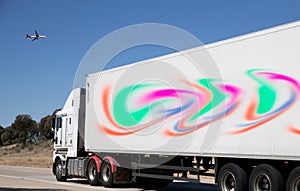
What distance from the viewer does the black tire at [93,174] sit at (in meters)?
17.7

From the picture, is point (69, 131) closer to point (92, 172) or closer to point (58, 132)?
point (58, 132)

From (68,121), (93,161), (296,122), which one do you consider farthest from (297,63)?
(68,121)

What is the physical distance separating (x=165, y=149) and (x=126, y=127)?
7.33 feet

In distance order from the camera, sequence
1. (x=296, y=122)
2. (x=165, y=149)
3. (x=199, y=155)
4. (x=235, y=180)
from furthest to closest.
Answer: (x=165, y=149), (x=199, y=155), (x=235, y=180), (x=296, y=122)

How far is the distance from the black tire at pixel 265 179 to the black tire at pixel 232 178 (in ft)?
0.82

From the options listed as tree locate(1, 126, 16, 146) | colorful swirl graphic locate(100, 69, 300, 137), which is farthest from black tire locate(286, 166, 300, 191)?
tree locate(1, 126, 16, 146)

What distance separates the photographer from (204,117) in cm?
1275

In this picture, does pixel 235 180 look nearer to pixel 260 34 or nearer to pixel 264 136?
pixel 264 136

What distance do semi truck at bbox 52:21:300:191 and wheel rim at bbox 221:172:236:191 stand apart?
25 mm

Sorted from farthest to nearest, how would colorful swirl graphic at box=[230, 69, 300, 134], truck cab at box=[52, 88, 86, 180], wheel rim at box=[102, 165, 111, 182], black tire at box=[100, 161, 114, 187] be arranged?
truck cab at box=[52, 88, 86, 180] → wheel rim at box=[102, 165, 111, 182] → black tire at box=[100, 161, 114, 187] → colorful swirl graphic at box=[230, 69, 300, 134]

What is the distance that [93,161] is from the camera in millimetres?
18078

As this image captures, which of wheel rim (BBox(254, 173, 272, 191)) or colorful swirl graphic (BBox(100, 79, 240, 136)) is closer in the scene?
wheel rim (BBox(254, 173, 272, 191))

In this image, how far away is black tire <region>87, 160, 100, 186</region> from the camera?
17.7 metres

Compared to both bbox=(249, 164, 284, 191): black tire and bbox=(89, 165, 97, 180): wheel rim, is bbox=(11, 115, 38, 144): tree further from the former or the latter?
bbox=(249, 164, 284, 191): black tire
